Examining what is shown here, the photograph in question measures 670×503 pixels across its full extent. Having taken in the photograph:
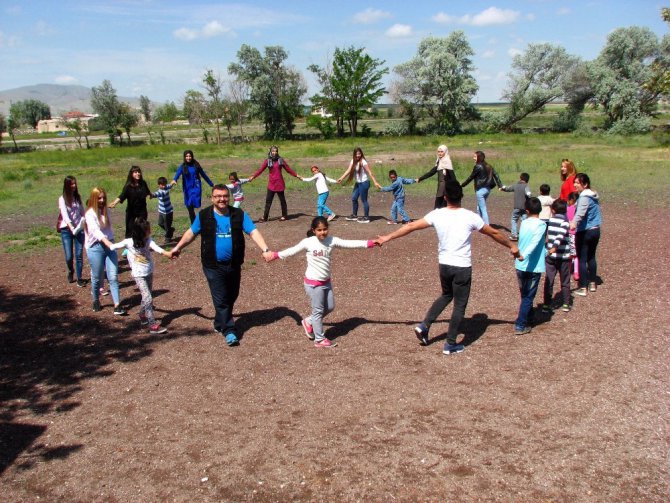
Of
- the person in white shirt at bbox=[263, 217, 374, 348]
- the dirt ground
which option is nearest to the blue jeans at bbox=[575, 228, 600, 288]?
the dirt ground

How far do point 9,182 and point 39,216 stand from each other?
12.0 metres

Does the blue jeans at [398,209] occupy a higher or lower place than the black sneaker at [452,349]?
higher

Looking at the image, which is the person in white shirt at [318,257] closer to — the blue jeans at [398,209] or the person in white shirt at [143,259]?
the person in white shirt at [143,259]

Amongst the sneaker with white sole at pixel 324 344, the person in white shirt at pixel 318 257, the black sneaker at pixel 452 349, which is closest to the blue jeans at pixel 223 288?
the person in white shirt at pixel 318 257

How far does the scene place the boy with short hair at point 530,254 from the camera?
6625mm

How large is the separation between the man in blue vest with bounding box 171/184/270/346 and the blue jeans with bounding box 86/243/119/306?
69.1 inches

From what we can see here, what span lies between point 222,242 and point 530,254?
3.80 metres

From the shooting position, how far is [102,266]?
819 centimetres

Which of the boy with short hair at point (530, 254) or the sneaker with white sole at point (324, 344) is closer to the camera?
the boy with short hair at point (530, 254)

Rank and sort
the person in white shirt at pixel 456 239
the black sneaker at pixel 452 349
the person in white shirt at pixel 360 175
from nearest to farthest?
the person in white shirt at pixel 456 239 < the black sneaker at pixel 452 349 < the person in white shirt at pixel 360 175

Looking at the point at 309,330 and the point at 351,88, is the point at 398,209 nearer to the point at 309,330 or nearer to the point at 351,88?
the point at 309,330

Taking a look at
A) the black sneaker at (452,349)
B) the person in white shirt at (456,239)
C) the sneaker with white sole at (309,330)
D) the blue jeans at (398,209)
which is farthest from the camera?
the blue jeans at (398,209)

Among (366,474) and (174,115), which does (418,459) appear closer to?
(366,474)

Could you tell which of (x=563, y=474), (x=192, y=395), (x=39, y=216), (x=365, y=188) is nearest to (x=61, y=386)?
(x=192, y=395)
